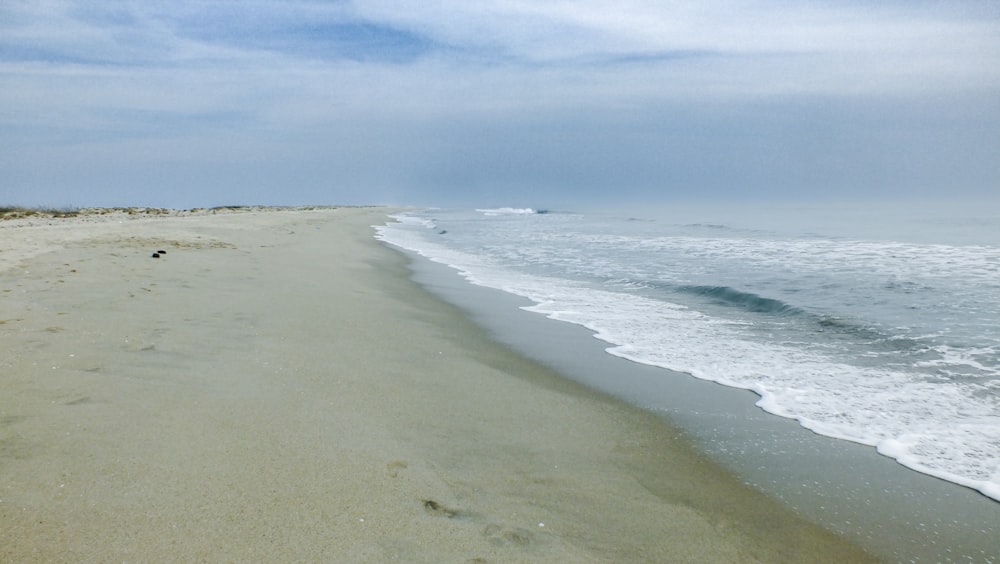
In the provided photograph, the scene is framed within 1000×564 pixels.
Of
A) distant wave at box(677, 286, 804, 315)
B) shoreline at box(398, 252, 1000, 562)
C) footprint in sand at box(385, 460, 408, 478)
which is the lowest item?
shoreline at box(398, 252, 1000, 562)

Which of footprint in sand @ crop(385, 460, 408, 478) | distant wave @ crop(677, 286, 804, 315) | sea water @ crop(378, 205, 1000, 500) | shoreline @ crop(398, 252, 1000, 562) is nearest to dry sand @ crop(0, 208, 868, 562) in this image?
footprint in sand @ crop(385, 460, 408, 478)

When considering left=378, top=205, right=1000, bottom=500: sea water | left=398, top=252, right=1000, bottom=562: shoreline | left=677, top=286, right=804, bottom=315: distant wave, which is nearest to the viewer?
left=398, top=252, right=1000, bottom=562: shoreline

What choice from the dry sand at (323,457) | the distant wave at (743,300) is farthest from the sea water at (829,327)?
the dry sand at (323,457)

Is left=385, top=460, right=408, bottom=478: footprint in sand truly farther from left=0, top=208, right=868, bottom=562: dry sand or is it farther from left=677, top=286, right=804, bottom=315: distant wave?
left=677, top=286, right=804, bottom=315: distant wave

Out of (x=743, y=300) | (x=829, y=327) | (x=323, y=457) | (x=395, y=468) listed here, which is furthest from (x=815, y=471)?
(x=743, y=300)

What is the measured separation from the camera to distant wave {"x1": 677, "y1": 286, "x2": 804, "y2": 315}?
847 centimetres

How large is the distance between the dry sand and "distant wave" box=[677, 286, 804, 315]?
4675 mm

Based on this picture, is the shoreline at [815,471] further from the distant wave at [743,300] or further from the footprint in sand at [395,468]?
the distant wave at [743,300]

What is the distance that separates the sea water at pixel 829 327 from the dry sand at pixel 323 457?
1430 mm

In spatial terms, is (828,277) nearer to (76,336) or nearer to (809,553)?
(809,553)

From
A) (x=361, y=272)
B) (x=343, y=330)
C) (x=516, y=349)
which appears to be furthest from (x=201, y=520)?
(x=361, y=272)

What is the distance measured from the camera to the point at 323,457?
296cm

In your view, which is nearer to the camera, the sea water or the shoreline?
the shoreline

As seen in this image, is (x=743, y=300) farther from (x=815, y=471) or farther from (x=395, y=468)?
(x=395, y=468)
